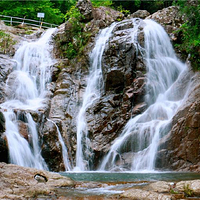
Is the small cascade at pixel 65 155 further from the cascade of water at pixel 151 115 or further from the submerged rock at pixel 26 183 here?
the submerged rock at pixel 26 183

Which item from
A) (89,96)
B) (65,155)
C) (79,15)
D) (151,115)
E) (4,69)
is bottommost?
(65,155)

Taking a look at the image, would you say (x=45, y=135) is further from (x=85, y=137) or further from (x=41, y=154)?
(x=85, y=137)

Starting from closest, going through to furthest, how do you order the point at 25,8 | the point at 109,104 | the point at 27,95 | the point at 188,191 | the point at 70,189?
the point at 188,191
the point at 70,189
the point at 109,104
the point at 27,95
the point at 25,8

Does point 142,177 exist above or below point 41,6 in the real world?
below

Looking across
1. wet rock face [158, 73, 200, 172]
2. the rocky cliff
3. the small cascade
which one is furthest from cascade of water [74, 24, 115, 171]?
wet rock face [158, 73, 200, 172]

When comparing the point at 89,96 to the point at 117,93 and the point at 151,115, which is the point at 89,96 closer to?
the point at 117,93

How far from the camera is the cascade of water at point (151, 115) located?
10406mm

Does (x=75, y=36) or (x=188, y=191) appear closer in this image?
(x=188, y=191)

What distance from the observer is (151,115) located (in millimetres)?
11469

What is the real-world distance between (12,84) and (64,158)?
515 centimetres

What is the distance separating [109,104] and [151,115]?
2.30 m

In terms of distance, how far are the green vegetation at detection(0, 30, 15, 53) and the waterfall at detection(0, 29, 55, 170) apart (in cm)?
71

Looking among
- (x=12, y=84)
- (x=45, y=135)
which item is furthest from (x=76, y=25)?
(x=45, y=135)

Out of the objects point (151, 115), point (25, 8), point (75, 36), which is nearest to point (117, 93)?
point (151, 115)
